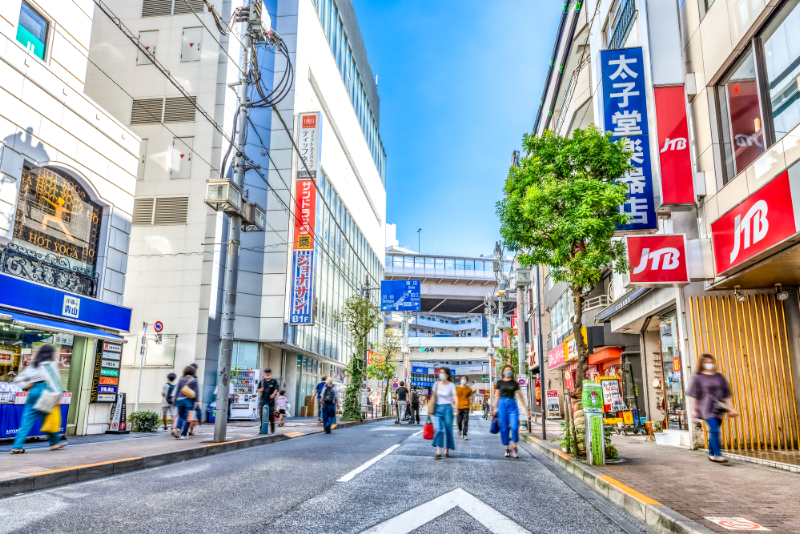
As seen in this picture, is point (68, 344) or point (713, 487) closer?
point (713, 487)

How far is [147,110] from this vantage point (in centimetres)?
2702

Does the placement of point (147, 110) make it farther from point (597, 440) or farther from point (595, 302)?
point (597, 440)

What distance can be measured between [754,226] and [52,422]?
11855mm

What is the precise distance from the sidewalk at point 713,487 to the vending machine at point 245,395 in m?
17.3

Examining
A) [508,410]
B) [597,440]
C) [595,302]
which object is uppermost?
[595,302]

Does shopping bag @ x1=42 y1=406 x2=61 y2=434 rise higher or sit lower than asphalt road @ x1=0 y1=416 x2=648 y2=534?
higher

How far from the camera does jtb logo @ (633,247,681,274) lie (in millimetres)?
11438

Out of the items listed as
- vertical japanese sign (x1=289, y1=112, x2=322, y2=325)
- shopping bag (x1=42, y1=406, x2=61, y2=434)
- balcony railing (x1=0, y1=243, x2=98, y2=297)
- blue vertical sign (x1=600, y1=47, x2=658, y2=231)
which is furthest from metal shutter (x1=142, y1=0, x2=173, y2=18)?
shopping bag (x1=42, y1=406, x2=61, y2=434)

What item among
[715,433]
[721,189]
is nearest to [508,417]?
[715,433]

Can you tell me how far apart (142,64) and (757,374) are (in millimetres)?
27596

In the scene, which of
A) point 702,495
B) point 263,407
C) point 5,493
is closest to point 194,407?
point 263,407

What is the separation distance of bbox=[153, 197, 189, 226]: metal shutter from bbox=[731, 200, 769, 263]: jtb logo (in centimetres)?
2210

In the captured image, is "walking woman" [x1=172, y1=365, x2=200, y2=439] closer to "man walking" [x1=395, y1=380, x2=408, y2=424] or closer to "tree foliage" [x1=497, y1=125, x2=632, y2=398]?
"tree foliage" [x1=497, y1=125, x2=632, y2=398]

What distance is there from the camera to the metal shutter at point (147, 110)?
27.1 metres
